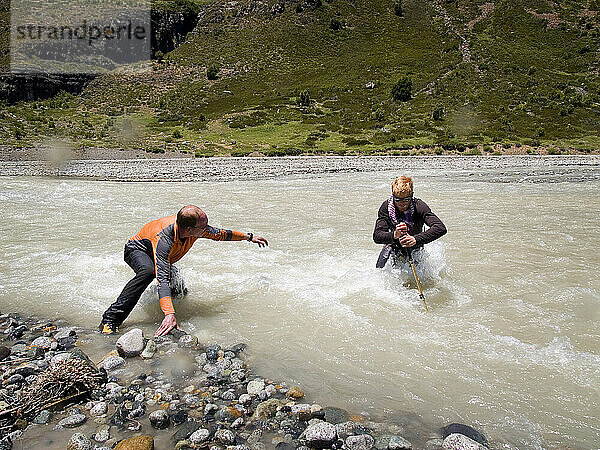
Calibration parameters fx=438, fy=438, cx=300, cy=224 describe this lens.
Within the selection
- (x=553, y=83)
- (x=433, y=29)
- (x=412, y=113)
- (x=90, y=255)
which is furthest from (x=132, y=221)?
(x=433, y=29)

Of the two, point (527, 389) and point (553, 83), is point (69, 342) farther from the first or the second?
point (553, 83)

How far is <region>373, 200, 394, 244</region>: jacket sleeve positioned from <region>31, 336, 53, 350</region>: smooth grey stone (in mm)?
5036

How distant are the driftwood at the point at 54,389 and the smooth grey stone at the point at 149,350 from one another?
831 millimetres

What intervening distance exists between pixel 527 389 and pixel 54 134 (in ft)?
192

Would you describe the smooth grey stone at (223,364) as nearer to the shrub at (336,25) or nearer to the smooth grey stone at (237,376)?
the smooth grey stone at (237,376)

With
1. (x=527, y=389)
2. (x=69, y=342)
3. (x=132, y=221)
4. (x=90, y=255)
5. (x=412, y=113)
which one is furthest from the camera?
(x=412, y=113)

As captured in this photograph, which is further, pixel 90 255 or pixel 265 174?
pixel 265 174

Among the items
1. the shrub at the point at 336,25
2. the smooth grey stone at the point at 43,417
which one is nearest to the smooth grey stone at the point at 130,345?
the smooth grey stone at the point at 43,417

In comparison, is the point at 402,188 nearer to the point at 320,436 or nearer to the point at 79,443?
the point at 320,436

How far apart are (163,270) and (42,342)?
1.84 meters

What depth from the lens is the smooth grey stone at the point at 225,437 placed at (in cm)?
392

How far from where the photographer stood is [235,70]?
9288cm

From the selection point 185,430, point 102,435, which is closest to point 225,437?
point 185,430

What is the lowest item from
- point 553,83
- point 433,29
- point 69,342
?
point 69,342
